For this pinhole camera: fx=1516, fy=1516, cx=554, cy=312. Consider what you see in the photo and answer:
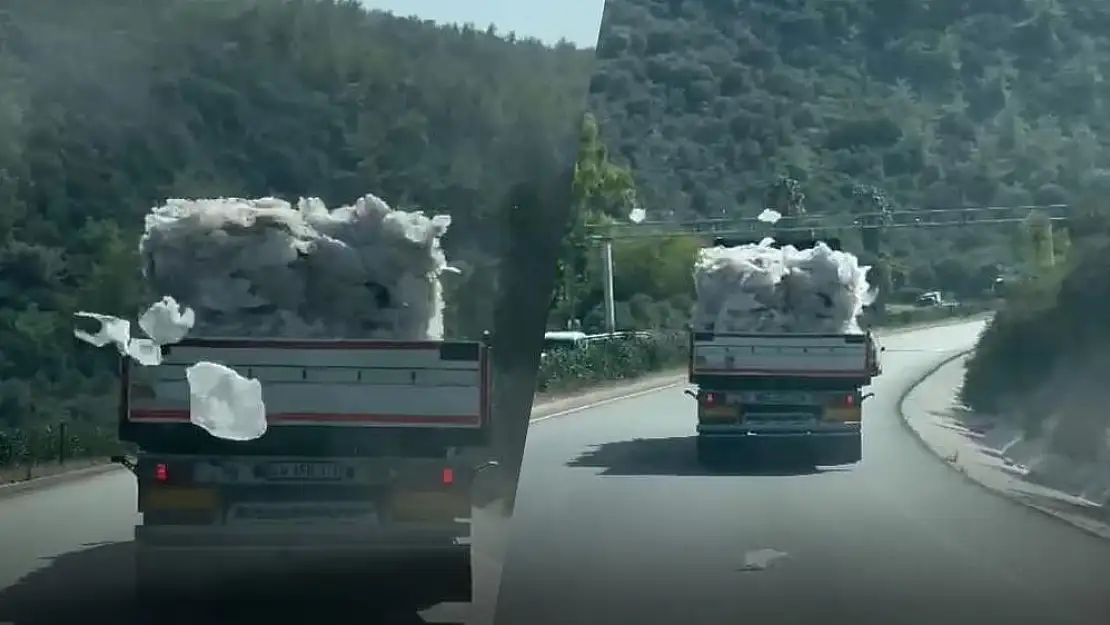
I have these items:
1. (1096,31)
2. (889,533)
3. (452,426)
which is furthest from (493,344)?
Answer: (1096,31)

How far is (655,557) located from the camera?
4.86 metres

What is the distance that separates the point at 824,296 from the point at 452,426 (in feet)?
4.01

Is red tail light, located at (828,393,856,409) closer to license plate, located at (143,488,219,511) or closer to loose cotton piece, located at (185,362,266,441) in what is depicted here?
loose cotton piece, located at (185,362,266,441)

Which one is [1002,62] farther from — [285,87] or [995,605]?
[285,87]

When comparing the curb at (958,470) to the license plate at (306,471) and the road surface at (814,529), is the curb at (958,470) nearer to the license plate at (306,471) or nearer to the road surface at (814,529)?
the road surface at (814,529)

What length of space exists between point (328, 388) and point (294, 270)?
384 millimetres

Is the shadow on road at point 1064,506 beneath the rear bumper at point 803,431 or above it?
beneath

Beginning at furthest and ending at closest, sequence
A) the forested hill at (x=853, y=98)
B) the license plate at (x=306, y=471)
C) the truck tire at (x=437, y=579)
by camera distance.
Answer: the truck tire at (x=437, y=579)
the license plate at (x=306, y=471)
the forested hill at (x=853, y=98)

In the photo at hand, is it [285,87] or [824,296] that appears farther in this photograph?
[285,87]

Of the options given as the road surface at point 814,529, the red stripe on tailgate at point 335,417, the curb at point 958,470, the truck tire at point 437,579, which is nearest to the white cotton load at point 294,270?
the red stripe on tailgate at point 335,417

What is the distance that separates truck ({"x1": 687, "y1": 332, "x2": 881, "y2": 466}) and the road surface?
0.20ft

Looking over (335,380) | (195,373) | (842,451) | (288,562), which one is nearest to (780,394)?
(842,451)

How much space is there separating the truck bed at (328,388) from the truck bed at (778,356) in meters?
0.68

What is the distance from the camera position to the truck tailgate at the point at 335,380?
4633 millimetres
